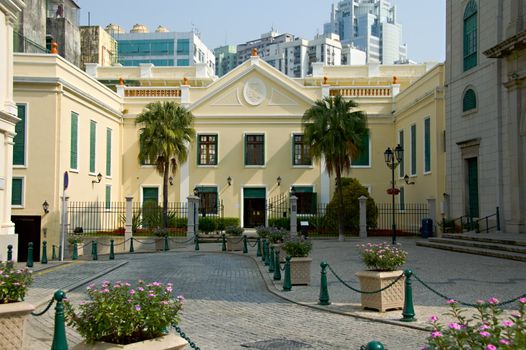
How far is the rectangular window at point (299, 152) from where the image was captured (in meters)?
40.2

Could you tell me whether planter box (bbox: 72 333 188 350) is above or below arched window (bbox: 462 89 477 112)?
below

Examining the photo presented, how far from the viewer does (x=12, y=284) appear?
744cm

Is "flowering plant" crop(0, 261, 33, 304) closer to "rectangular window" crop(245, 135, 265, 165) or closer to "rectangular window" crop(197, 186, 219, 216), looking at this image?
"rectangular window" crop(197, 186, 219, 216)

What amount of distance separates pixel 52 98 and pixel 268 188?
1497cm

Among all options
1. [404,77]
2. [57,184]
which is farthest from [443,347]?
[404,77]

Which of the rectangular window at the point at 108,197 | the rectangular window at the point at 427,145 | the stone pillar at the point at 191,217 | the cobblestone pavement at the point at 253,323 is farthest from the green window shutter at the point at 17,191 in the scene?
the rectangular window at the point at 427,145

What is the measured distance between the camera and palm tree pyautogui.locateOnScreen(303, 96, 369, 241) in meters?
30.3

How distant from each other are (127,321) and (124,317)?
5 cm

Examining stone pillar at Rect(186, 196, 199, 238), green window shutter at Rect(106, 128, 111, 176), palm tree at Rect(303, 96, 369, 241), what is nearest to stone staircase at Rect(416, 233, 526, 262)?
palm tree at Rect(303, 96, 369, 241)

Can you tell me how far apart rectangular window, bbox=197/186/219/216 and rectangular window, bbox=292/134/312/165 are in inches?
218

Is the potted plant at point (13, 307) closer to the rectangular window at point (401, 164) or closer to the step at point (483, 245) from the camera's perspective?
the step at point (483, 245)

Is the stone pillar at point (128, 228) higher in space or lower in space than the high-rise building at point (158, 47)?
lower

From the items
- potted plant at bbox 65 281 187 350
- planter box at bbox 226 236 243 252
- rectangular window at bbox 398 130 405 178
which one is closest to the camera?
potted plant at bbox 65 281 187 350

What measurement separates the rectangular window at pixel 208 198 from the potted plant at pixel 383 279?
29284 mm
